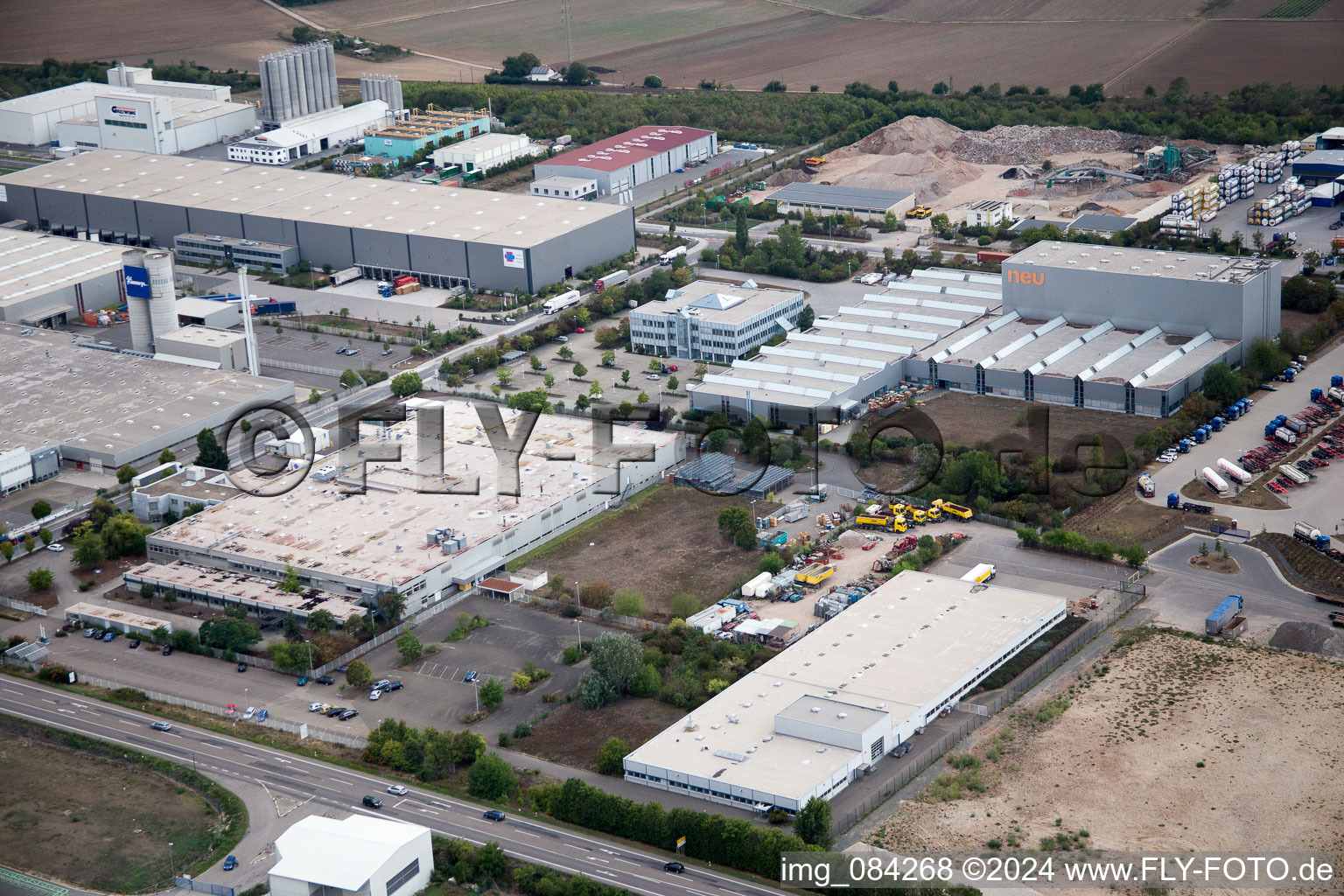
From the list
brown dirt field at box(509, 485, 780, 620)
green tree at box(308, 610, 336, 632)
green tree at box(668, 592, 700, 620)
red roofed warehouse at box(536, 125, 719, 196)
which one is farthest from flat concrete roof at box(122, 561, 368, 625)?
red roofed warehouse at box(536, 125, 719, 196)

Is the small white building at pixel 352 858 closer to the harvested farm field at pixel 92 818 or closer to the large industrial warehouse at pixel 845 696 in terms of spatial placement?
the harvested farm field at pixel 92 818

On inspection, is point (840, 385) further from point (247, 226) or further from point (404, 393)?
point (247, 226)

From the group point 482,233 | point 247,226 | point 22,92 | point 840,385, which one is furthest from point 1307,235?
point 22,92

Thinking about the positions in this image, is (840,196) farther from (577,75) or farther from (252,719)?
(252,719)

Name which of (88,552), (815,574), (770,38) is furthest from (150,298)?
(770,38)

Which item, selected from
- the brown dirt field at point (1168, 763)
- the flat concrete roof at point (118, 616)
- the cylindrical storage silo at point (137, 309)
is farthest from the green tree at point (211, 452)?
the brown dirt field at point (1168, 763)
